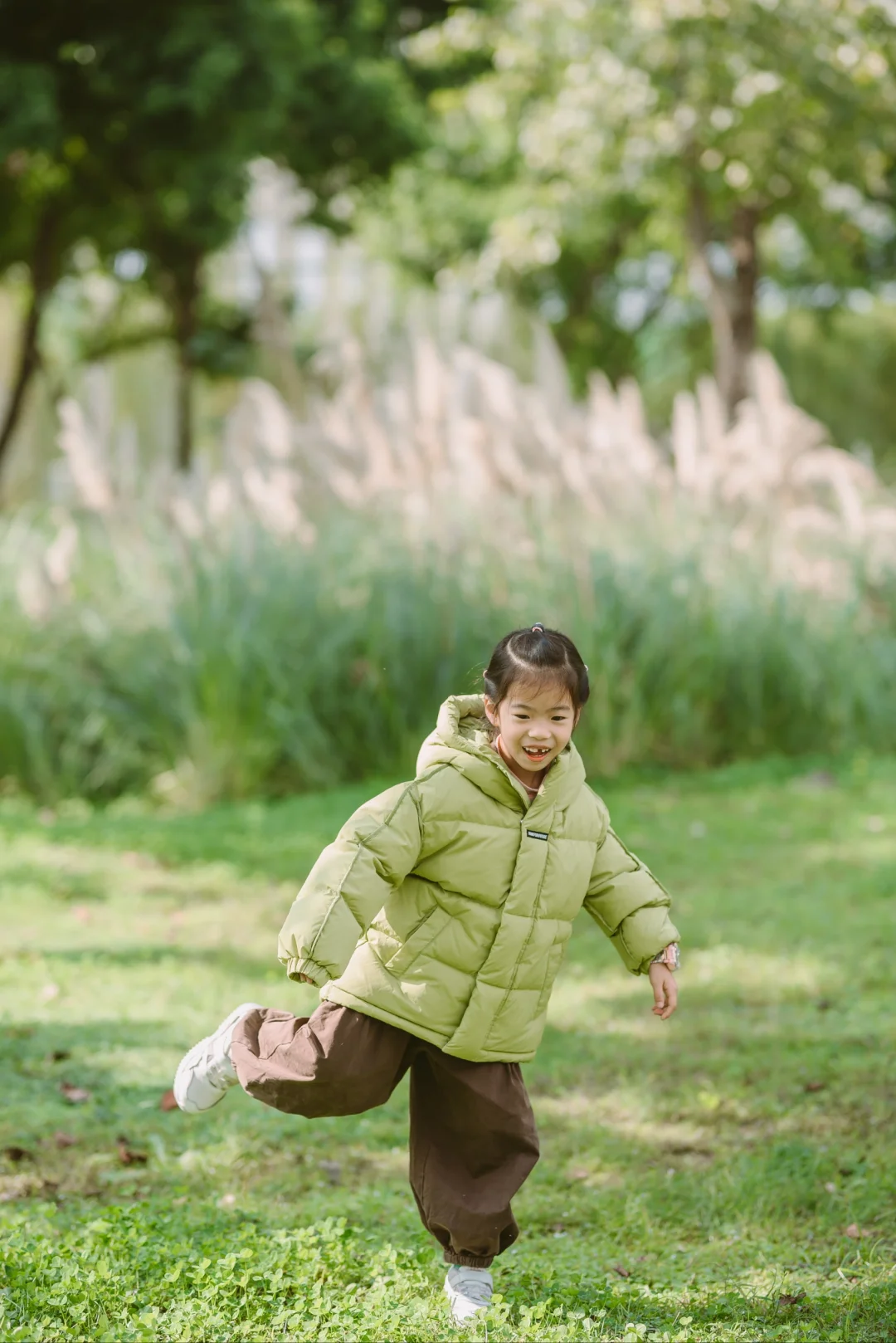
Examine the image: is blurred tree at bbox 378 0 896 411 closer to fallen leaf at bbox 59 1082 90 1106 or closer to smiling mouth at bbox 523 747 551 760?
fallen leaf at bbox 59 1082 90 1106

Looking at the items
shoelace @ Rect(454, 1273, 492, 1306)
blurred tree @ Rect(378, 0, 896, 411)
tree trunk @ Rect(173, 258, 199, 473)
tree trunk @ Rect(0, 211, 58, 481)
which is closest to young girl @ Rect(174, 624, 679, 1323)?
shoelace @ Rect(454, 1273, 492, 1306)

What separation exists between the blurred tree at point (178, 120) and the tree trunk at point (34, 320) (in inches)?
0.8

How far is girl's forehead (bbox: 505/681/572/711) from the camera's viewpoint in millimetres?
2688

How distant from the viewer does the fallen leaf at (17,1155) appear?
3.58 m

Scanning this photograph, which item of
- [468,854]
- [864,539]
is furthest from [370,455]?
[468,854]

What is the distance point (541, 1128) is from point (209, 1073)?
4.39 feet

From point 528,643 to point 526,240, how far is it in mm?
14973

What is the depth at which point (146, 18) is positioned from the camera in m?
12.6

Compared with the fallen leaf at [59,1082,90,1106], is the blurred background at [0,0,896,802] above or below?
above

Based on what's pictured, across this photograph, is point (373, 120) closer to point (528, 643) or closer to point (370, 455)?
point (370, 455)

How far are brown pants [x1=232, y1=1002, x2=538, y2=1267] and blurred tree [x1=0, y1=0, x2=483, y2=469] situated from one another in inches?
415

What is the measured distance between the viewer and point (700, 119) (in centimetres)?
1323

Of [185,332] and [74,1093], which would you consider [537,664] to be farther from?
[185,332]

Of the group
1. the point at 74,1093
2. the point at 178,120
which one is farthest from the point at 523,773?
the point at 178,120
